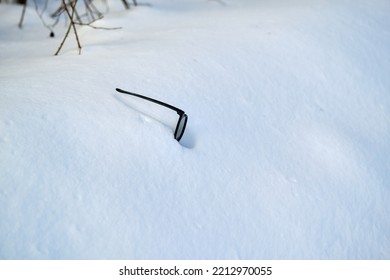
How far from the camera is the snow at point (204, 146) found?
0.77m

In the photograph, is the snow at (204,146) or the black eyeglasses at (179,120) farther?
the black eyeglasses at (179,120)

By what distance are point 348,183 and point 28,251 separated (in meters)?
0.91

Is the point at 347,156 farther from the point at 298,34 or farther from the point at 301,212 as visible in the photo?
the point at 298,34

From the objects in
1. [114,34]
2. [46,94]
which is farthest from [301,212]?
[114,34]

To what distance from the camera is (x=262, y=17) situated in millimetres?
1667

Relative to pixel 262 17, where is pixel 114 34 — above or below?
below

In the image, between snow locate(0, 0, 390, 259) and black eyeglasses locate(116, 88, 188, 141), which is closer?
snow locate(0, 0, 390, 259)

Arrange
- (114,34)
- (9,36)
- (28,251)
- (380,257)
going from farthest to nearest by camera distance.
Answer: (9,36) → (114,34) → (380,257) → (28,251)

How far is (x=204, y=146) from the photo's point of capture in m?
0.99

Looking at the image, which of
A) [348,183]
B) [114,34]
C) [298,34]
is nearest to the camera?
[348,183]

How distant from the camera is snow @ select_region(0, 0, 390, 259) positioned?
2.52 feet

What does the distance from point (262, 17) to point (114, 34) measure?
74 centimetres
